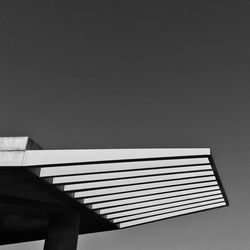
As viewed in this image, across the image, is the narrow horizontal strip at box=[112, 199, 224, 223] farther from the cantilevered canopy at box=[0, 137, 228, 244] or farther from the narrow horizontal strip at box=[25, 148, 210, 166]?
the narrow horizontal strip at box=[25, 148, 210, 166]

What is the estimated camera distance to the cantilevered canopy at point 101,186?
30.3ft

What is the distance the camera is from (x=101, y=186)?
1296 centimetres

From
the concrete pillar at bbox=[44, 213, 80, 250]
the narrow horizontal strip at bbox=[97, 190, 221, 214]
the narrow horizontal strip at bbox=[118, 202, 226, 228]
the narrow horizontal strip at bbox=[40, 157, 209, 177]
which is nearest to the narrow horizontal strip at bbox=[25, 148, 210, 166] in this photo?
the narrow horizontal strip at bbox=[40, 157, 209, 177]

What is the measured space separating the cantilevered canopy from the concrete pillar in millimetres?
492

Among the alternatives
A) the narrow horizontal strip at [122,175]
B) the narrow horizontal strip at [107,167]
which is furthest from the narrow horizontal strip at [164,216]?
the narrow horizontal strip at [107,167]

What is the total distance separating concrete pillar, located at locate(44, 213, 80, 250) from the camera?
15.2 m

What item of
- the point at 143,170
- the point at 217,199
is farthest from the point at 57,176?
the point at 217,199

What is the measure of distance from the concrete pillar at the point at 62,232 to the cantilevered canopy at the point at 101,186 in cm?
49

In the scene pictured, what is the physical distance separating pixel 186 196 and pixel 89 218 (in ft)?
17.4

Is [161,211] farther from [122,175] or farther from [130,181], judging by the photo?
[122,175]

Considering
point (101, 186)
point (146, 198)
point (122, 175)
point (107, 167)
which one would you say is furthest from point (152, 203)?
point (107, 167)

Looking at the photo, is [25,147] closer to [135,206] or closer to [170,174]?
[170,174]

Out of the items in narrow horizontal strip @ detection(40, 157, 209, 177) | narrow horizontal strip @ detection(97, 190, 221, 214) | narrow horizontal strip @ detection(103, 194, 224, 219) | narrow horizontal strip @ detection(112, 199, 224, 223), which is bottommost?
narrow horizontal strip @ detection(40, 157, 209, 177)

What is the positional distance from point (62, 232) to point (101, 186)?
4.19 meters
